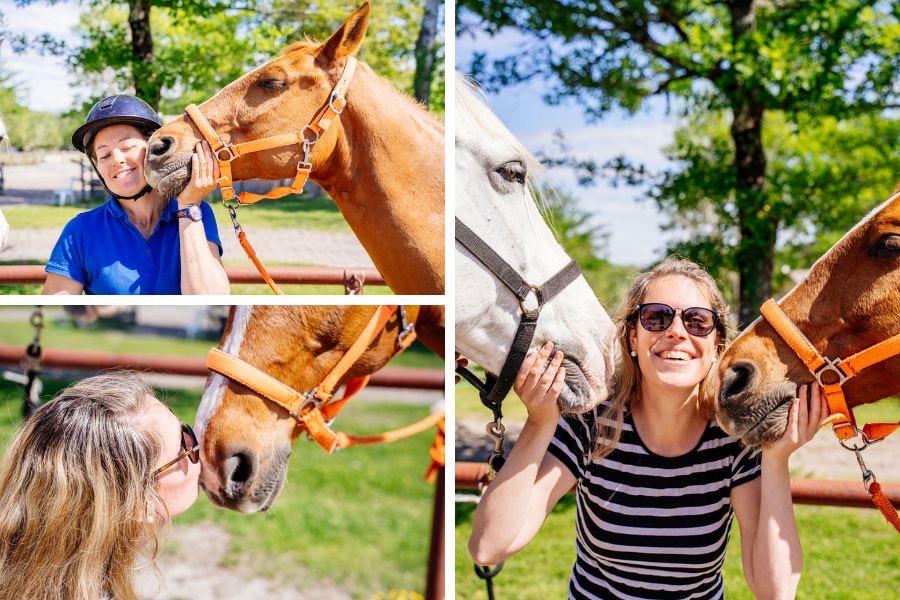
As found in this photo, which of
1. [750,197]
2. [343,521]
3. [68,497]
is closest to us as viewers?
[68,497]

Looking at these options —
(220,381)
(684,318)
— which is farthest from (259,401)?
(684,318)

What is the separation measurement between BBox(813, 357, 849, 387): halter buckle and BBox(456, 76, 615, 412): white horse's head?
0.54 meters

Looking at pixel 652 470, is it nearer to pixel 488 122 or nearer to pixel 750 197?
pixel 488 122

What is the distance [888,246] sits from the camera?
196 centimetres

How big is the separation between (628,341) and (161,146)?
130 centimetres

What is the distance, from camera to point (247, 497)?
1950 mm

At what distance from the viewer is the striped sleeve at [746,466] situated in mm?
1785

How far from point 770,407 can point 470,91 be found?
1151 millimetres

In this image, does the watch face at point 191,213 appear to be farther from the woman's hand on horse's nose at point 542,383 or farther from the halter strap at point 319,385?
the woman's hand on horse's nose at point 542,383

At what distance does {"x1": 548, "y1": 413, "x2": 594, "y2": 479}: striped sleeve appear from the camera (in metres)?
1.85

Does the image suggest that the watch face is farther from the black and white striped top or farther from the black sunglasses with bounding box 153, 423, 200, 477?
the black and white striped top

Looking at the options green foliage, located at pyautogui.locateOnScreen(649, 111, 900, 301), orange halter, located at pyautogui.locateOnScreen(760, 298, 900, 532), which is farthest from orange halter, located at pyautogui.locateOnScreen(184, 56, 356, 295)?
green foliage, located at pyautogui.locateOnScreen(649, 111, 900, 301)

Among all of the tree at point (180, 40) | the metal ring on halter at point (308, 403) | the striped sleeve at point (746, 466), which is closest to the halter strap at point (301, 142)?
the tree at point (180, 40)

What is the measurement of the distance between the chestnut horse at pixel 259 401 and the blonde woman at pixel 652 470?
571 millimetres
